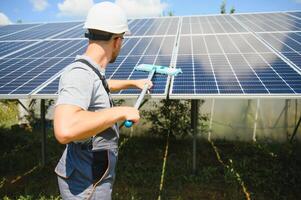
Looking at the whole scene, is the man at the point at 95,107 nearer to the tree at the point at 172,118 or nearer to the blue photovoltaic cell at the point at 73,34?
the blue photovoltaic cell at the point at 73,34

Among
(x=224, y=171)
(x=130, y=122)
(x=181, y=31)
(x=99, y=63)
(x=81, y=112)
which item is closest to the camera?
(x=81, y=112)

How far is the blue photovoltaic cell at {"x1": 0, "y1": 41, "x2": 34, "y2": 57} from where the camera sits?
8416 millimetres

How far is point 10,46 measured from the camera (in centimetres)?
895

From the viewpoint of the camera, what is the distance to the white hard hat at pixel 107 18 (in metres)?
2.89

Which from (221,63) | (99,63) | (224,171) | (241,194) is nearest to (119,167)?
(224,171)

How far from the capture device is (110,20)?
9.62 ft

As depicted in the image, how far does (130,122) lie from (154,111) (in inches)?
370

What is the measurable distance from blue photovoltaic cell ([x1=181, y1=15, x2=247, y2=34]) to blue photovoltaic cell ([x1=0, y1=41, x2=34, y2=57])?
178 inches

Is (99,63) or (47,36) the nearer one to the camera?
(99,63)

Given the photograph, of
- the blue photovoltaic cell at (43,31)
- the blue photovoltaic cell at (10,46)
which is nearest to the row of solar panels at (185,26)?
the blue photovoltaic cell at (43,31)

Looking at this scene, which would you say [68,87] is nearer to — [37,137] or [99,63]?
[99,63]

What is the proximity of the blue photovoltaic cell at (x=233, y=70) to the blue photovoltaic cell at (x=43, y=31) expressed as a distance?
4.84 metres

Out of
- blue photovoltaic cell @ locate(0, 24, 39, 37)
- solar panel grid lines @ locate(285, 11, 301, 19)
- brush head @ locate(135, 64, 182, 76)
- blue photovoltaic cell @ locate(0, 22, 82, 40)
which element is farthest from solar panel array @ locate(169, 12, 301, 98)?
blue photovoltaic cell @ locate(0, 24, 39, 37)

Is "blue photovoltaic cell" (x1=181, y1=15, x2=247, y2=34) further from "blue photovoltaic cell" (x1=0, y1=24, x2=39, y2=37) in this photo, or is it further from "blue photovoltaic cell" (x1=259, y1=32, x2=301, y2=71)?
"blue photovoltaic cell" (x1=0, y1=24, x2=39, y2=37)
